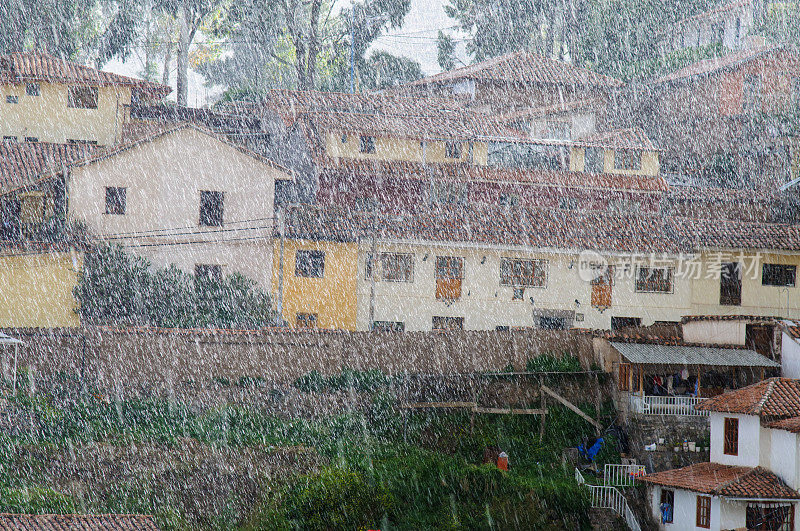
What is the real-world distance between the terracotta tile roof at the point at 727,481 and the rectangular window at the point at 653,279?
9.64 meters

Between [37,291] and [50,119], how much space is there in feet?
43.4

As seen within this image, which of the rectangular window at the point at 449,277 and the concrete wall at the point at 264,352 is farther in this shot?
the rectangular window at the point at 449,277

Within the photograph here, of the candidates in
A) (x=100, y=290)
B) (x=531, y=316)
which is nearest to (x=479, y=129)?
(x=531, y=316)

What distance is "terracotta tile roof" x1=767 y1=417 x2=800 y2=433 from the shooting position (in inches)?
870

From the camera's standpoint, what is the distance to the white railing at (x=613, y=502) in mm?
23203

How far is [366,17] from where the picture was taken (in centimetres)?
4816

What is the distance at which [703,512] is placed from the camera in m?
22.8

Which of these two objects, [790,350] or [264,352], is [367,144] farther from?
[790,350]

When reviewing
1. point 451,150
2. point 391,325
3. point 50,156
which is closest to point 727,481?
point 391,325

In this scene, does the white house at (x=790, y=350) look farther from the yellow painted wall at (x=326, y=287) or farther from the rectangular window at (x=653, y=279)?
the yellow painted wall at (x=326, y=287)

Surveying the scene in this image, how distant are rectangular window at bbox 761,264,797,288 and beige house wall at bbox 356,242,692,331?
8.75 ft

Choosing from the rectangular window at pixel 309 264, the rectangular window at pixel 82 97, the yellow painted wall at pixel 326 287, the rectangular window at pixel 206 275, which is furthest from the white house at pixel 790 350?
the rectangular window at pixel 82 97

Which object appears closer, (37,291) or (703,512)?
(703,512)

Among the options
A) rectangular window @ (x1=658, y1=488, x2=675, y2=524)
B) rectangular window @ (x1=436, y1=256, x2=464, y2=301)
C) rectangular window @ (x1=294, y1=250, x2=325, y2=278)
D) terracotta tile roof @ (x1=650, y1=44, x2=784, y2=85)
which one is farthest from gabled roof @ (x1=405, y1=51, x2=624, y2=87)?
rectangular window @ (x1=658, y1=488, x2=675, y2=524)
